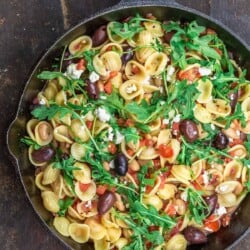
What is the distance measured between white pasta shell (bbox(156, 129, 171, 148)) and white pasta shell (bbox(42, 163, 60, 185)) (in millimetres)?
357

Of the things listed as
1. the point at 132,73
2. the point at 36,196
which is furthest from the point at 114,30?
the point at 36,196

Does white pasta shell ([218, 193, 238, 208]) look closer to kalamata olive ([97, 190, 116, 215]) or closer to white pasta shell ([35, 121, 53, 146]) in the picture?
kalamata olive ([97, 190, 116, 215])

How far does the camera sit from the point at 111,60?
2.23 m

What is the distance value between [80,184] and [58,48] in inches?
18.4

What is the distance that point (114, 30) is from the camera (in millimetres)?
2240

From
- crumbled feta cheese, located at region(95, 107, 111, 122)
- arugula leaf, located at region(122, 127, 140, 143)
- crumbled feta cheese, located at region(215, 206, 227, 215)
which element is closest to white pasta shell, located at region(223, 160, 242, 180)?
crumbled feta cheese, located at region(215, 206, 227, 215)

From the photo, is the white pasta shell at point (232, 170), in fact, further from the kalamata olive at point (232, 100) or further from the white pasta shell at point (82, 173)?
the white pasta shell at point (82, 173)

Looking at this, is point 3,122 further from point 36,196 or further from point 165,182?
point 165,182

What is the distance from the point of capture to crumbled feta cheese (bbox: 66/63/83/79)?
223 cm

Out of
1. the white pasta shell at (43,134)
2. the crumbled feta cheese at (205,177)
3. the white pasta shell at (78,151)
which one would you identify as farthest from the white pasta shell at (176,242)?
the white pasta shell at (43,134)

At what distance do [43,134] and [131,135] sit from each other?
0.33 metres

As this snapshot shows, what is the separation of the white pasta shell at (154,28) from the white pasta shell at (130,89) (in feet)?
Answer: 0.61

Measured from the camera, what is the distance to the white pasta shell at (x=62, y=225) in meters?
2.31

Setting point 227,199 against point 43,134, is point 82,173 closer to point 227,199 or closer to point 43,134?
point 43,134
